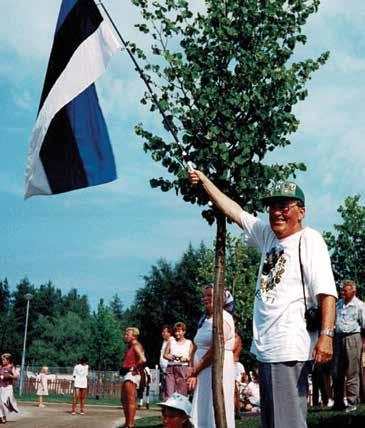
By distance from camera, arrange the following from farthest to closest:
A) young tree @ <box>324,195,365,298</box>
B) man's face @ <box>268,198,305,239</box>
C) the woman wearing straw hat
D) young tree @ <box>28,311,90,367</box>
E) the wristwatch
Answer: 1. young tree @ <box>28,311,90,367</box>
2. young tree @ <box>324,195,365,298</box>
3. the woman wearing straw hat
4. man's face @ <box>268,198,305,239</box>
5. the wristwatch

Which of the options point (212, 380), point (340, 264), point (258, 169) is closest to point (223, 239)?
point (258, 169)

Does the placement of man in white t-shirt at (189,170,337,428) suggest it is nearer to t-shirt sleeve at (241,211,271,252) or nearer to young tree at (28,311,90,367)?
t-shirt sleeve at (241,211,271,252)

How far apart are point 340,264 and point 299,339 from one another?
141ft

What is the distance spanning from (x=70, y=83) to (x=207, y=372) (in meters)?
3.62

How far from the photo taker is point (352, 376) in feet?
42.1

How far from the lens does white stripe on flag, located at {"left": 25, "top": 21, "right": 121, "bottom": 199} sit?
7.81 m

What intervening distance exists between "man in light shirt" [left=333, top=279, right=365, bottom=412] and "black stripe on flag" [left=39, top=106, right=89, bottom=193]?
20.4ft

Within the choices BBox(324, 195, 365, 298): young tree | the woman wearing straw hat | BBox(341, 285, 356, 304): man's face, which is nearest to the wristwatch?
the woman wearing straw hat

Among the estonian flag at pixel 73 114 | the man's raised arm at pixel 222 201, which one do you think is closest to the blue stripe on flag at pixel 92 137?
the estonian flag at pixel 73 114

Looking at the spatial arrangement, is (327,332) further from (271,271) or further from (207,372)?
(207,372)

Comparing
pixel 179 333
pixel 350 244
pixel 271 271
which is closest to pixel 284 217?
pixel 271 271

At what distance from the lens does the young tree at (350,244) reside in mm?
46844

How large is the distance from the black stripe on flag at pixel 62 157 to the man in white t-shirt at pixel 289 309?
267cm

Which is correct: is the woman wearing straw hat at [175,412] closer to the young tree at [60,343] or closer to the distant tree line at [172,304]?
the distant tree line at [172,304]
